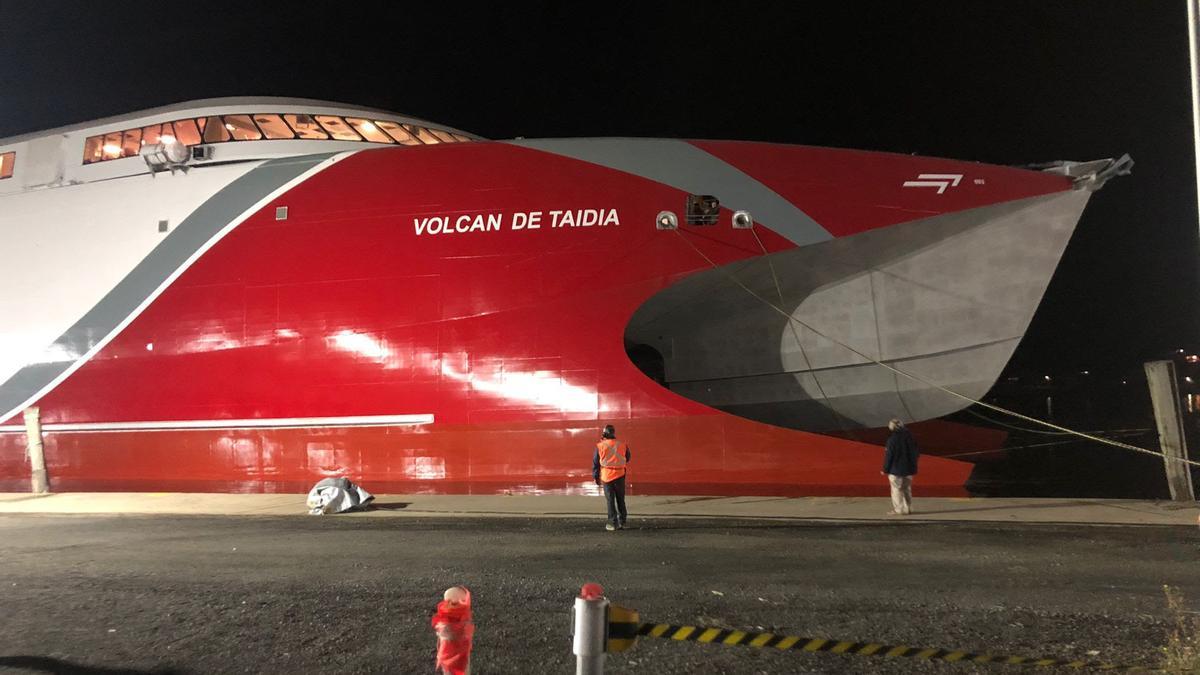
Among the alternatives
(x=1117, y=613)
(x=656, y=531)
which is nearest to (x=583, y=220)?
(x=656, y=531)

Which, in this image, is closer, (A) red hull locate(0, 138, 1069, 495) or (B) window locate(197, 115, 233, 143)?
(A) red hull locate(0, 138, 1069, 495)

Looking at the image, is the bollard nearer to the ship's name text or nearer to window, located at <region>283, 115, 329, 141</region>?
the ship's name text

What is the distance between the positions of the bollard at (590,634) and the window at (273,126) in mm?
14001

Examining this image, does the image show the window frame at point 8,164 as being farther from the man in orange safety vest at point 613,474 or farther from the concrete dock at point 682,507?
the man in orange safety vest at point 613,474

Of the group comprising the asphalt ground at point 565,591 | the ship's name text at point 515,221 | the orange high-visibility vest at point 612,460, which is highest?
the ship's name text at point 515,221

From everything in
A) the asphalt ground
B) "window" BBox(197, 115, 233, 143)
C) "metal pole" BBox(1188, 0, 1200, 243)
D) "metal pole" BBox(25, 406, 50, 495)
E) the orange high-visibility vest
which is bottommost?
the asphalt ground

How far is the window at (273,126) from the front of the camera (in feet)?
48.0

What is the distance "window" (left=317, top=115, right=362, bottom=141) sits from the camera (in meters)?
15.0

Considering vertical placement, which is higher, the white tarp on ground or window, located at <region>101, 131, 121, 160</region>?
window, located at <region>101, 131, 121, 160</region>

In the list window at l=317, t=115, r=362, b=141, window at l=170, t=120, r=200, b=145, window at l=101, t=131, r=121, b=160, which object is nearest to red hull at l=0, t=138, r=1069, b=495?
window at l=317, t=115, r=362, b=141

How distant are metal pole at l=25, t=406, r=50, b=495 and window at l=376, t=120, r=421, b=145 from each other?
7966 mm

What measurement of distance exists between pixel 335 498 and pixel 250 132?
7.80 meters

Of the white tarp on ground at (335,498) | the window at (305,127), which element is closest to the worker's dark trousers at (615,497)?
the white tarp on ground at (335,498)

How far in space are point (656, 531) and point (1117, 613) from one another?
441 centimetres
